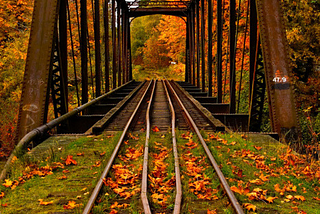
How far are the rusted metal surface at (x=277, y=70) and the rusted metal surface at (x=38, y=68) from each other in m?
4.64

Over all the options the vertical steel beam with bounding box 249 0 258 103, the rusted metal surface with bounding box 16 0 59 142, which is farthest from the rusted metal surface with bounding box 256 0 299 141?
the rusted metal surface with bounding box 16 0 59 142

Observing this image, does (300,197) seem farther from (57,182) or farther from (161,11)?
(161,11)

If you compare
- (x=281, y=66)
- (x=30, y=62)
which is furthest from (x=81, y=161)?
(x=281, y=66)

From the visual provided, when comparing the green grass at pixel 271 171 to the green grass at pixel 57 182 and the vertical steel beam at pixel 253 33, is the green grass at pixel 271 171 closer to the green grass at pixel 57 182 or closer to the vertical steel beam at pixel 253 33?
the green grass at pixel 57 182

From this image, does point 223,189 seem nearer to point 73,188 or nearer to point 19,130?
point 73,188

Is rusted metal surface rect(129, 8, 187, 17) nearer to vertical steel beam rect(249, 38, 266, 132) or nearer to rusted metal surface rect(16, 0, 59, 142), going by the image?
vertical steel beam rect(249, 38, 266, 132)

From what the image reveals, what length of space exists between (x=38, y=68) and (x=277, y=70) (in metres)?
5.14

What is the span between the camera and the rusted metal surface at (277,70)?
7035mm

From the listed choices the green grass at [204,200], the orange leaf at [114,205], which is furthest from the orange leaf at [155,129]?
the orange leaf at [114,205]

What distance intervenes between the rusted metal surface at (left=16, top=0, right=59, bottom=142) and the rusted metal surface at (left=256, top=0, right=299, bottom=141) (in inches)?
183

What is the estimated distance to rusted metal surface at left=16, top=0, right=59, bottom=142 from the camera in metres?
6.87

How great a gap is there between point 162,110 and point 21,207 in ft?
28.7

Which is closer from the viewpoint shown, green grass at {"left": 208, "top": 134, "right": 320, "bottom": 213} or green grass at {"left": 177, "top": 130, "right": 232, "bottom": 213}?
green grass at {"left": 177, "top": 130, "right": 232, "bottom": 213}

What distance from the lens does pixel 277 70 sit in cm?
720
